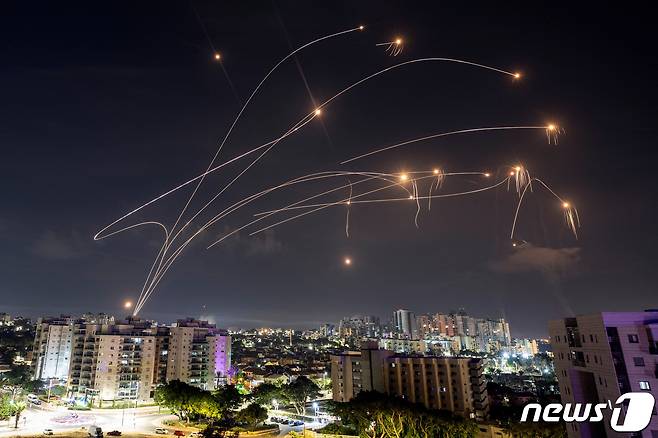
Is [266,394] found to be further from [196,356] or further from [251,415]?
[196,356]

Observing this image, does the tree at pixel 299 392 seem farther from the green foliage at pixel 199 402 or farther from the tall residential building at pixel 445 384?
the tall residential building at pixel 445 384

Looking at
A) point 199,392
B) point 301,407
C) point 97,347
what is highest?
point 97,347

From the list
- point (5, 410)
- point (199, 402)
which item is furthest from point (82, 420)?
point (199, 402)

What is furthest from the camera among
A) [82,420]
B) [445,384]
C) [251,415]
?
[445,384]

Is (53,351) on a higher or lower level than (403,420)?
higher

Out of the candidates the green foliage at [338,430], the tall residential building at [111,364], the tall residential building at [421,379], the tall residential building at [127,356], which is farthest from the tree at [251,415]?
the tall residential building at [111,364]

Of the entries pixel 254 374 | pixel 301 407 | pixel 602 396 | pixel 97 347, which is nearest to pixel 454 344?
pixel 254 374

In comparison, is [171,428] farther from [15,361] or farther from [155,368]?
[15,361]
